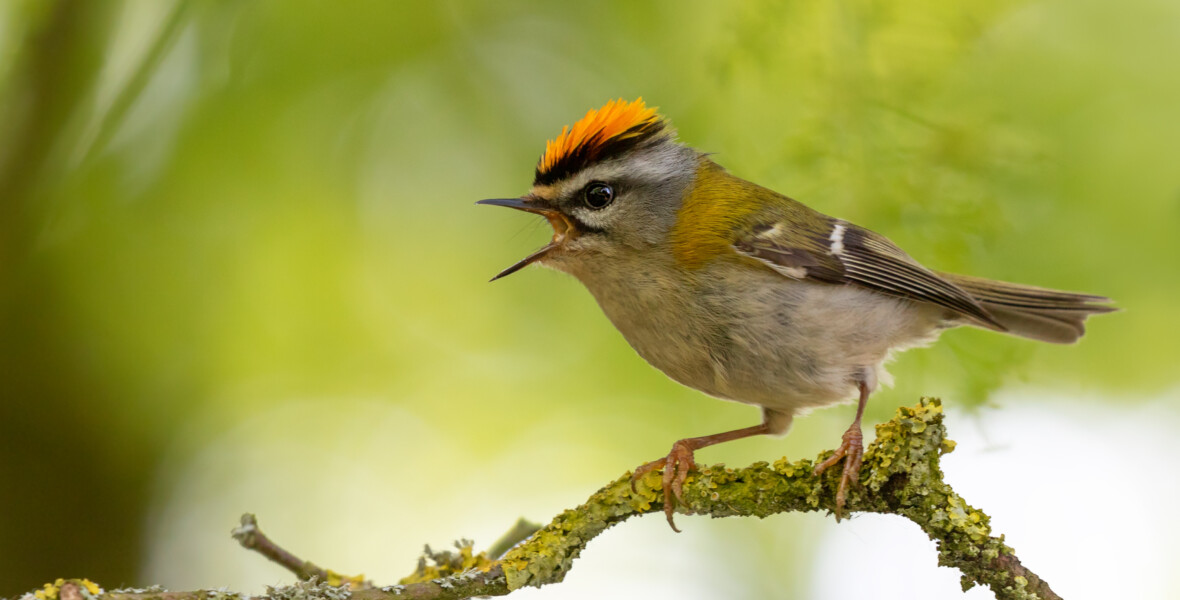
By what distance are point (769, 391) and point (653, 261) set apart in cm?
41

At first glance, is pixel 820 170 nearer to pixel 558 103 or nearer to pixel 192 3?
pixel 558 103

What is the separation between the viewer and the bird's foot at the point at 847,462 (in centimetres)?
173

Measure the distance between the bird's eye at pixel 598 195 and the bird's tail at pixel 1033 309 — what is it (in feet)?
3.36

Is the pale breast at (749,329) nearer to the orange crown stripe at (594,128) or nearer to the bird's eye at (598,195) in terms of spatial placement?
the bird's eye at (598,195)

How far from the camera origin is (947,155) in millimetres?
2611

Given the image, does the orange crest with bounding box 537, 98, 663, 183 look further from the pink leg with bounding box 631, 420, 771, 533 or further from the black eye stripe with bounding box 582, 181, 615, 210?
the pink leg with bounding box 631, 420, 771, 533

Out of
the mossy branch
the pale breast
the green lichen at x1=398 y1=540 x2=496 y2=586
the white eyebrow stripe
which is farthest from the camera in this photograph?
the white eyebrow stripe

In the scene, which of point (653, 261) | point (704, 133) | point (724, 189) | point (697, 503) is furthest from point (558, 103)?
point (697, 503)

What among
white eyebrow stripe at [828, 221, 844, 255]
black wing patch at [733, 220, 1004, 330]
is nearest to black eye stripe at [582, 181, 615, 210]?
black wing patch at [733, 220, 1004, 330]

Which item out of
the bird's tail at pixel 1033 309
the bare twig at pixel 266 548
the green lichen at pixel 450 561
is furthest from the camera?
the bird's tail at pixel 1033 309

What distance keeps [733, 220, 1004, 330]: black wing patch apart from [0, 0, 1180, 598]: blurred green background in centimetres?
21

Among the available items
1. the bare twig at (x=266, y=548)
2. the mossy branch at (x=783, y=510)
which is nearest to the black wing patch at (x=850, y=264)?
the mossy branch at (x=783, y=510)

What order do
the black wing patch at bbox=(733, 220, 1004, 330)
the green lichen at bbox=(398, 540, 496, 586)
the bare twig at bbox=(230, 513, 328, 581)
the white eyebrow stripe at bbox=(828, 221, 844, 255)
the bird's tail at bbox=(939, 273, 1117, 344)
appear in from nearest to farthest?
1. the bare twig at bbox=(230, 513, 328, 581)
2. the green lichen at bbox=(398, 540, 496, 586)
3. the black wing patch at bbox=(733, 220, 1004, 330)
4. the white eyebrow stripe at bbox=(828, 221, 844, 255)
5. the bird's tail at bbox=(939, 273, 1117, 344)

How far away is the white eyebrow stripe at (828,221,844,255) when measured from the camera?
7.99 feet
